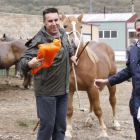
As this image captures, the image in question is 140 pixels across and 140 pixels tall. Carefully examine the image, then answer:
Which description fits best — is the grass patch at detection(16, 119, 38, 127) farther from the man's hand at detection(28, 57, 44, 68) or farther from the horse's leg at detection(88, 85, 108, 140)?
the man's hand at detection(28, 57, 44, 68)

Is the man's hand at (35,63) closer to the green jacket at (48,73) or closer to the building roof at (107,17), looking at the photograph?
the green jacket at (48,73)

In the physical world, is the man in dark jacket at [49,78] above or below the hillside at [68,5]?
above

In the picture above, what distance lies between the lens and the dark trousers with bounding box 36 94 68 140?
3.70 m

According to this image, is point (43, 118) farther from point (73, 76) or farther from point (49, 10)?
point (73, 76)

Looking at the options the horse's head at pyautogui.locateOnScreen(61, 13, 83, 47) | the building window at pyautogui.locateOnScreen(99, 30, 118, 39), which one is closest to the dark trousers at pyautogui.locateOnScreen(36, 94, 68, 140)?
the horse's head at pyautogui.locateOnScreen(61, 13, 83, 47)

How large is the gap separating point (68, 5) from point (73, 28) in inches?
3224

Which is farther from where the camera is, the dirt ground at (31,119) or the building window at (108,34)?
the building window at (108,34)

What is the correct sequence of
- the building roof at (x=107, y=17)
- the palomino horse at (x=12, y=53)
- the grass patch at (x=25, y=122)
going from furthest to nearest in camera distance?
the building roof at (x=107, y=17)
the palomino horse at (x=12, y=53)
the grass patch at (x=25, y=122)

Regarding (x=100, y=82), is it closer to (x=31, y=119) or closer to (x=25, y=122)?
(x=25, y=122)

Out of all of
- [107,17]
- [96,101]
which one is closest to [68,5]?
[107,17]

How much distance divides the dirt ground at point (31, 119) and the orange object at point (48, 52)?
237 cm

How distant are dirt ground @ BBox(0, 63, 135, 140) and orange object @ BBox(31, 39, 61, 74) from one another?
2373mm

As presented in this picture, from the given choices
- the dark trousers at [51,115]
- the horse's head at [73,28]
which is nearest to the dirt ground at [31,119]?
the dark trousers at [51,115]

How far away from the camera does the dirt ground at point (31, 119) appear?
5763 millimetres
